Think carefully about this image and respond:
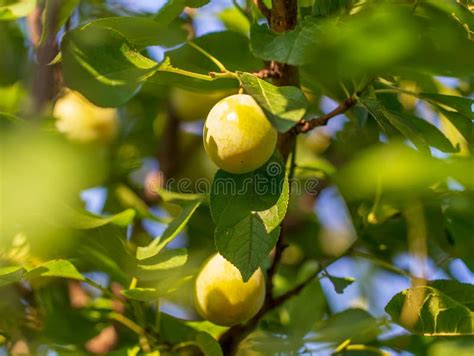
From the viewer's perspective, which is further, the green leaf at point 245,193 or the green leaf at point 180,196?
the green leaf at point 180,196

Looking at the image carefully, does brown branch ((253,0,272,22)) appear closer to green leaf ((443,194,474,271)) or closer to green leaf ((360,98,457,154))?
green leaf ((360,98,457,154))

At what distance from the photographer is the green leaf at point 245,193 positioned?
0.95 m

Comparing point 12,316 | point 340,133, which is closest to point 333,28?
point 340,133

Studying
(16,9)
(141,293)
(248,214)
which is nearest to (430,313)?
(248,214)

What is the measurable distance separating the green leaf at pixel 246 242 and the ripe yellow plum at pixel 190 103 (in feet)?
2.62

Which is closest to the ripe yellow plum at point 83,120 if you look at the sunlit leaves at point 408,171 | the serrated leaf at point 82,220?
the serrated leaf at point 82,220

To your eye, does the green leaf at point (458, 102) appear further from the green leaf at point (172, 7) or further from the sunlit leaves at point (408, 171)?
the sunlit leaves at point (408, 171)

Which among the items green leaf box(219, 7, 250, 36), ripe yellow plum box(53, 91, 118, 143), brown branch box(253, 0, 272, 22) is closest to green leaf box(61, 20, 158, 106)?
brown branch box(253, 0, 272, 22)

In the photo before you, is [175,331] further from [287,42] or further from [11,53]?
[11,53]

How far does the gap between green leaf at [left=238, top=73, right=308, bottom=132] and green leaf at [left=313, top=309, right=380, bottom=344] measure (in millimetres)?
520

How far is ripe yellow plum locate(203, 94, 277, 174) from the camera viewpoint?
2.99 feet

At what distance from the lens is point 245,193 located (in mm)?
964

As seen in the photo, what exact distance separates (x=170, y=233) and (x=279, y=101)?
0.30 m

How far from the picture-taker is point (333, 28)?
34.0 inches
